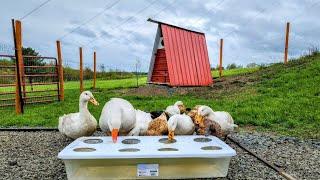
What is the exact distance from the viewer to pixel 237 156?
511 cm

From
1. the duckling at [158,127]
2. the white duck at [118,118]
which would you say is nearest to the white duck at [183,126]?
the duckling at [158,127]

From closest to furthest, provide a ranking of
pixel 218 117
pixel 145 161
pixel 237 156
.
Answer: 1. pixel 145 161
2. pixel 237 156
3. pixel 218 117

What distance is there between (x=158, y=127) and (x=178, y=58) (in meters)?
10.1

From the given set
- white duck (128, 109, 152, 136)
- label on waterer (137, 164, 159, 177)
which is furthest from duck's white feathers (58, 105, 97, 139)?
label on waterer (137, 164, 159, 177)

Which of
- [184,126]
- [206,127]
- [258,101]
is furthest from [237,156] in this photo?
[258,101]

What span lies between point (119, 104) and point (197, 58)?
37.3 feet

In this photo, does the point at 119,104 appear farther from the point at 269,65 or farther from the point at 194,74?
the point at 269,65

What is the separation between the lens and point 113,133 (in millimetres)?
4457

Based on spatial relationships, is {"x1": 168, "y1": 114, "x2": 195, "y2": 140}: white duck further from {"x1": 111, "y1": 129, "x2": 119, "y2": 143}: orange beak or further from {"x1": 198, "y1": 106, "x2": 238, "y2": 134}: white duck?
{"x1": 111, "y1": 129, "x2": 119, "y2": 143}: orange beak

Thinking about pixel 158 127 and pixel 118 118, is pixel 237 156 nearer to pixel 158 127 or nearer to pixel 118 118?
pixel 158 127

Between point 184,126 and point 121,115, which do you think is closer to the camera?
point 121,115

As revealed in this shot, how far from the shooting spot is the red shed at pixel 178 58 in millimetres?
14859

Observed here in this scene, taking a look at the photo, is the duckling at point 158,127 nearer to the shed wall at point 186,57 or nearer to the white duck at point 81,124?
the white duck at point 81,124

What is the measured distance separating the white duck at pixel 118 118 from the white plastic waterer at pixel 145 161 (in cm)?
32
